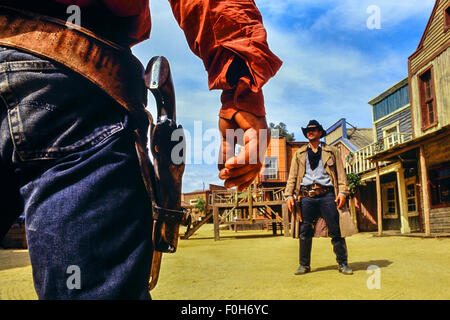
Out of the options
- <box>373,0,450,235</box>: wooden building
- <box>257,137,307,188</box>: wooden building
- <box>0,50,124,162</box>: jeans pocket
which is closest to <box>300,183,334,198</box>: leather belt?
<box>0,50,124,162</box>: jeans pocket

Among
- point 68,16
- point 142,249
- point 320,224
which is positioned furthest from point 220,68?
point 320,224

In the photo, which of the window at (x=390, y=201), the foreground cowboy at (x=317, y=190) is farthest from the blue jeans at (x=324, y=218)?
the window at (x=390, y=201)

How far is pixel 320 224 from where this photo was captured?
542 centimetres

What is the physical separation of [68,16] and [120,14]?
0.17 m

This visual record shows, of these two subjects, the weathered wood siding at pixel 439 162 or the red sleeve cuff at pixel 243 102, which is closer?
the red sleeve cuff at pixel 243 102

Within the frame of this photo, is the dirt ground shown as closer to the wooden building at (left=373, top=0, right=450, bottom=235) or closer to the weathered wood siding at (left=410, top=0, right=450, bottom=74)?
the wooden building at (left=373, top=0, right=450, bottom=235)

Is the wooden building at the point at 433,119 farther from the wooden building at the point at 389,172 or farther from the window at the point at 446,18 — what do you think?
the wooden building at the point at 389,172

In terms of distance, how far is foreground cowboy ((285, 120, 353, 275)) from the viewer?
5.27 m

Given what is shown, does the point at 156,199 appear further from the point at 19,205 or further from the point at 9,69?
the point at 9,69

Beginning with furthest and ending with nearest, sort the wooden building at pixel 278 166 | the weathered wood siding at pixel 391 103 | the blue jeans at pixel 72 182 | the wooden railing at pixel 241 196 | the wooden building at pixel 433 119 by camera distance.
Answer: the wooden building at pixel 278 166
the wooden railing at pixel 241 196
the weathered wood siding at pixel 391 103
the wooden building at pixel 433 119
the blue jeans at pixel 72 182

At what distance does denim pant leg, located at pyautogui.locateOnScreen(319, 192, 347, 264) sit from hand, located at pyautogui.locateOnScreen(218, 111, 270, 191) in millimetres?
4357

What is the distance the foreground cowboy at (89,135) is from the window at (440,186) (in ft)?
44.1

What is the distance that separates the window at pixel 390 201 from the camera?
731 inches

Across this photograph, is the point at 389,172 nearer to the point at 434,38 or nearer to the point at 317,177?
the point at 434,38
